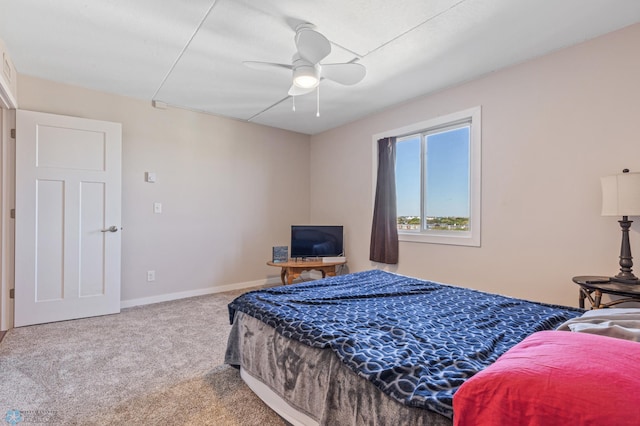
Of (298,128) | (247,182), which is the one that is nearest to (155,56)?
(247,182)

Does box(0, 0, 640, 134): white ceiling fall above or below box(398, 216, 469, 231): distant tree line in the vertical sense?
Result: above

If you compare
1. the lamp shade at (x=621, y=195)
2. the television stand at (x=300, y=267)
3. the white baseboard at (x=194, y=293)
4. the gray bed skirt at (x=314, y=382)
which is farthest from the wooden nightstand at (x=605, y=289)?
the white baseboard at (x=194, y=293)

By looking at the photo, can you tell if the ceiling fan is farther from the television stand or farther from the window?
the television stand

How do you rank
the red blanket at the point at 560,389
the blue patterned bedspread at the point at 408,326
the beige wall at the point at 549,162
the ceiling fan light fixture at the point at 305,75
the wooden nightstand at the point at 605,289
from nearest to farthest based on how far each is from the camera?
the red blanket at the point at 560,389 → the blue patterned bedspread at the point at 408,326 → the wooden nightstand at the point at 605,289 → the beige wall at the point at 549,162 → the ceiling fan light fixture at the point at 305,75

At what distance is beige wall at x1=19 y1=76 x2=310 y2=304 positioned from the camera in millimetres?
3492

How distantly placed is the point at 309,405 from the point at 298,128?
407cm

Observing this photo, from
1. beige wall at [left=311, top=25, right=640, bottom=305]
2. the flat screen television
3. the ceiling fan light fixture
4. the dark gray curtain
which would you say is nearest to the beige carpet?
the flat screen television

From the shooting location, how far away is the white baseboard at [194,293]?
3.54 m

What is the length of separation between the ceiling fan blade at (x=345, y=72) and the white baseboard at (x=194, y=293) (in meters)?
3.15

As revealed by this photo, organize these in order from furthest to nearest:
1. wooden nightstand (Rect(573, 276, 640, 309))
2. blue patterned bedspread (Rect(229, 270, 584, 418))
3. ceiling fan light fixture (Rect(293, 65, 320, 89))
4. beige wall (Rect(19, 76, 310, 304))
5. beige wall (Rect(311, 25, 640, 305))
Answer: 1. beige wall (Rect(19, 76, 310, 304))
2. ceiling fan light fixture (Rect(293, 65, 320, 89))
3. beige wall (Rect(311, 25, 640, 305))
4. wooden nightstand (Rect(573, 276, 640, 309))
5. blue patterned bedspread (Rect(229, 270, 584, 418))

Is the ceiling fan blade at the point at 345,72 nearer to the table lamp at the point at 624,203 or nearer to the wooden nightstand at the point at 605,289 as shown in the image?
the table lamp at the point at 624,203

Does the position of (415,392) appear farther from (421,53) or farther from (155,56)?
(155,56)

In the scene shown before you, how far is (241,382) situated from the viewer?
193 centimetres

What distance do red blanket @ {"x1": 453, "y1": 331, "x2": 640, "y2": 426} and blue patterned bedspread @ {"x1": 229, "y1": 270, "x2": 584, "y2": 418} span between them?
10 centimetres
